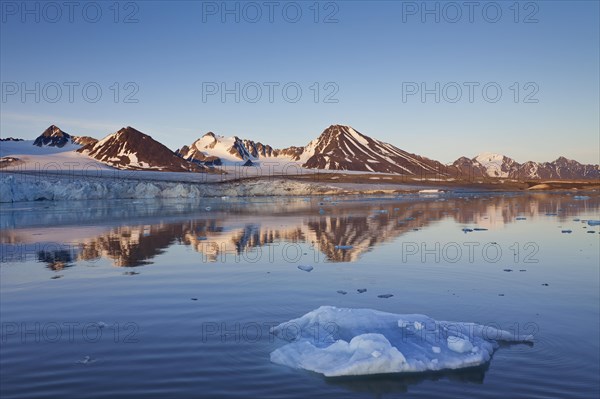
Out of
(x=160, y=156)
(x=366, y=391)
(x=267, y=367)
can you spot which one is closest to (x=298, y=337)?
(x=267, y=367)

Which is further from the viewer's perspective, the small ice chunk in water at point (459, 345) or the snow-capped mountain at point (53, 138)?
the snow-capped mountain at point (53, 138)

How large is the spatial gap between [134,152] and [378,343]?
6415 inches

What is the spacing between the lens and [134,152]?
159125mm

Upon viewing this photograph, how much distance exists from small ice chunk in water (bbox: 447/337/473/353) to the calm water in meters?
0.31

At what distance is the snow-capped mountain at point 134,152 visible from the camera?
5980 inches

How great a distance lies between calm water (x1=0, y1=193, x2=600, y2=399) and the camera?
5.25 m

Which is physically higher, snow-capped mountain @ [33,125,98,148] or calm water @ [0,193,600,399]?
snow-capped mountain @ [33,125,98,148]

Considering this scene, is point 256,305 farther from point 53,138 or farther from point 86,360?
point 53,138

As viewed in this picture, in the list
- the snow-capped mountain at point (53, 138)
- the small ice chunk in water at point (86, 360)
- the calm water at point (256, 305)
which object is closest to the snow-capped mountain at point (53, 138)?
the snow-capped mountain at point (53, 138)

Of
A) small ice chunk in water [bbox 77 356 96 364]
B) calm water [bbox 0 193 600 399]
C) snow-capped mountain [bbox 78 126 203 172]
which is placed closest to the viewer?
calm water [bbox 0 193 600 399]

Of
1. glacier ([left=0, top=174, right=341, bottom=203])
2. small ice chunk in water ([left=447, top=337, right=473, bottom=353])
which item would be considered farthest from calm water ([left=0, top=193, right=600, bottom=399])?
glacier ([left=0, top=174, right=341, bottom=203])

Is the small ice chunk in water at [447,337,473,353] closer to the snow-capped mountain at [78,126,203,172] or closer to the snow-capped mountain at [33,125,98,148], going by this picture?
the snow-capped mountain at [78,126,203,172]

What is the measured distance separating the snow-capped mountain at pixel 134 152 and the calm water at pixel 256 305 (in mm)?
139712

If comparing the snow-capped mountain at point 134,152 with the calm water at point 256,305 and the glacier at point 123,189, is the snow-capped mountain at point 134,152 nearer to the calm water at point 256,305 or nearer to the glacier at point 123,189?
the glacier at point 123,189
